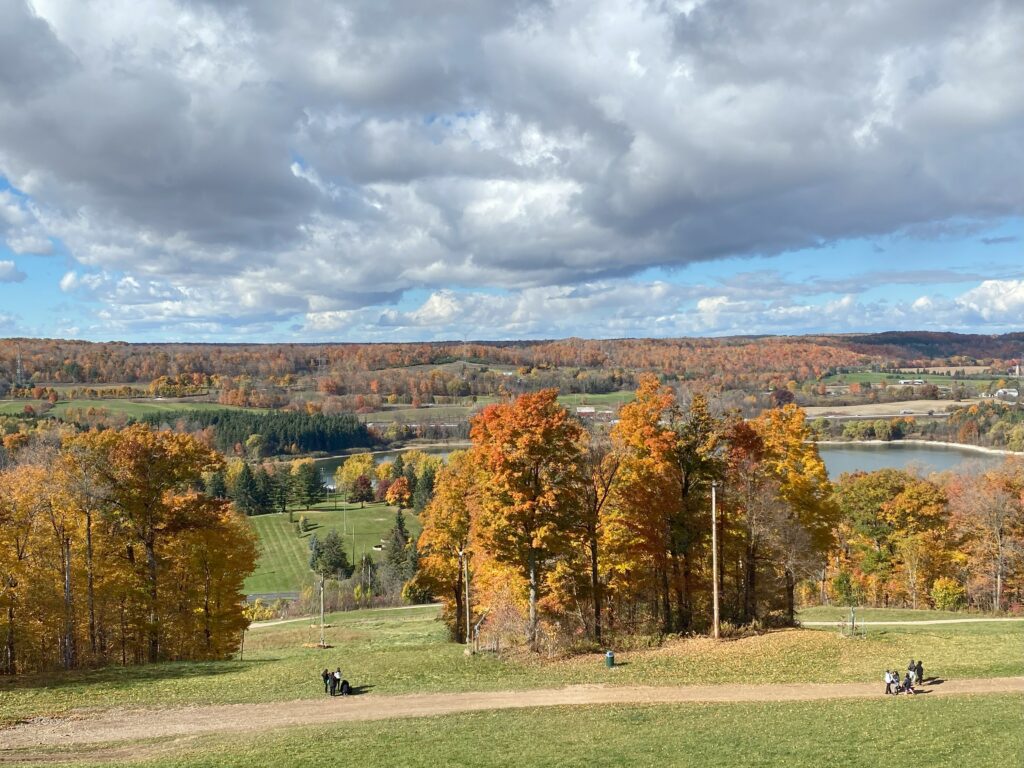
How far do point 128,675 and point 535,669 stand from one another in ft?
51.7

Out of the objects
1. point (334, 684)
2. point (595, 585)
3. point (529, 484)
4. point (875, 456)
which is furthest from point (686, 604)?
point (875, 456)

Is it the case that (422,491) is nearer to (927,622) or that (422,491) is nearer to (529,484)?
(927,622)

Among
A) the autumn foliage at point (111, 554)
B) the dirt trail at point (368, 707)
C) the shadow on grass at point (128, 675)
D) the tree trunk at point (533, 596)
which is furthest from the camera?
the autumn foliage at point (111, 554)

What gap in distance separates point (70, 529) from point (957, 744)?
114ft

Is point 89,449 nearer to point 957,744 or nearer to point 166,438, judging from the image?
point 166,438

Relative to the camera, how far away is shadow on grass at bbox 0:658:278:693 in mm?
25922

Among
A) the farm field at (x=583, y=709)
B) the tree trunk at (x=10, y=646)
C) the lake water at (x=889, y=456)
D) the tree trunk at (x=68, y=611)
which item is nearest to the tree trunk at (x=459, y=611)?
the farm field at (x=583, y=709)

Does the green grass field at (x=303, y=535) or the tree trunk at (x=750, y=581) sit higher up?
the tree trunk at (x=750, y=581)

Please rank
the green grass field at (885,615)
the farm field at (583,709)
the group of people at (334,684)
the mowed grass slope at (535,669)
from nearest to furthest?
the farm field at (583,709) < the mowed grass slope at (535,669) < the group of people at (334,684) < the green grass field at (885,615)

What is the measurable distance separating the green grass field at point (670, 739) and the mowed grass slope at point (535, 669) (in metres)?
4.13

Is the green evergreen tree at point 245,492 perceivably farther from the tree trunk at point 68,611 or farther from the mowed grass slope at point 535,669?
the mowed grass slope at point 535,669

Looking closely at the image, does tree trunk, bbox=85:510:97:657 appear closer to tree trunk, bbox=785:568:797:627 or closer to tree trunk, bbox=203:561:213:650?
tree trunk, bbox=203:561:213:650

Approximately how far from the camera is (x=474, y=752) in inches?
683

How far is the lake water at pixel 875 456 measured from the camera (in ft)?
447
